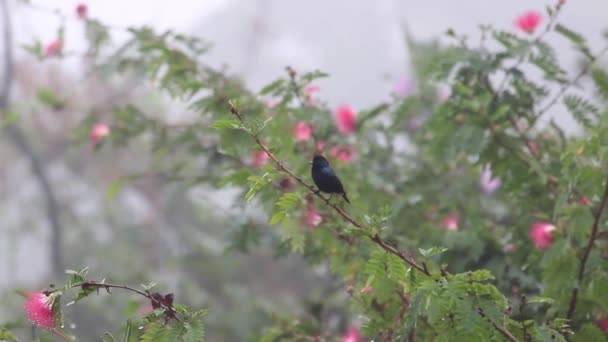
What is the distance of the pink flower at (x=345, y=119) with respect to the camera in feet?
7.19

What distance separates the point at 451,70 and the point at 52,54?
1.34m

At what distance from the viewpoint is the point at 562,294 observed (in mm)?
1271

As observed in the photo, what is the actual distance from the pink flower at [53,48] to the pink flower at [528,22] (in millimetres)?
1438

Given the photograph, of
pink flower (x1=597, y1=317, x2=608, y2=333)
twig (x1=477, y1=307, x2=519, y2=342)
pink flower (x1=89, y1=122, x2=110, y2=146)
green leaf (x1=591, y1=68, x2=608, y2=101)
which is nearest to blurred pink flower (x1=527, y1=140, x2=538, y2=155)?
green leaf (x1=591, y1=68, x2=608, y2=101)

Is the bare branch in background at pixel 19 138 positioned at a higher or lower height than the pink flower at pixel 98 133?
higher

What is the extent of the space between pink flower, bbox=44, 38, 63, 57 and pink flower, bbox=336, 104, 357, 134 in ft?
3.10

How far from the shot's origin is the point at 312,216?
56.5 inches

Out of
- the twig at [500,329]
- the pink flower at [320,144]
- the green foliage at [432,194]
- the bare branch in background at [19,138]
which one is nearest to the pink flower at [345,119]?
the green foliage at [432,194]

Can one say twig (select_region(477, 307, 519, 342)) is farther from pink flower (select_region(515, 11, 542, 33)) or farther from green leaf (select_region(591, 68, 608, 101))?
pink flower (select_region(515, 11, 542, 33))

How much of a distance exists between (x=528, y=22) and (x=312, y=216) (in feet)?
2.92

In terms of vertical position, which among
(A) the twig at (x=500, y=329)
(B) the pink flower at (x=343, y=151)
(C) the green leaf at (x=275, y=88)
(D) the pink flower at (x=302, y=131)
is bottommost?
(A) the twig at (x=500, y=329)

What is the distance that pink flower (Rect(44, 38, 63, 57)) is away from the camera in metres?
2.21

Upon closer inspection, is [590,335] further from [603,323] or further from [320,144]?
[320,144]

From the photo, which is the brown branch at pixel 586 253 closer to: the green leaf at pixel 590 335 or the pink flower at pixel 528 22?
the green leaf at pixel 590 335
